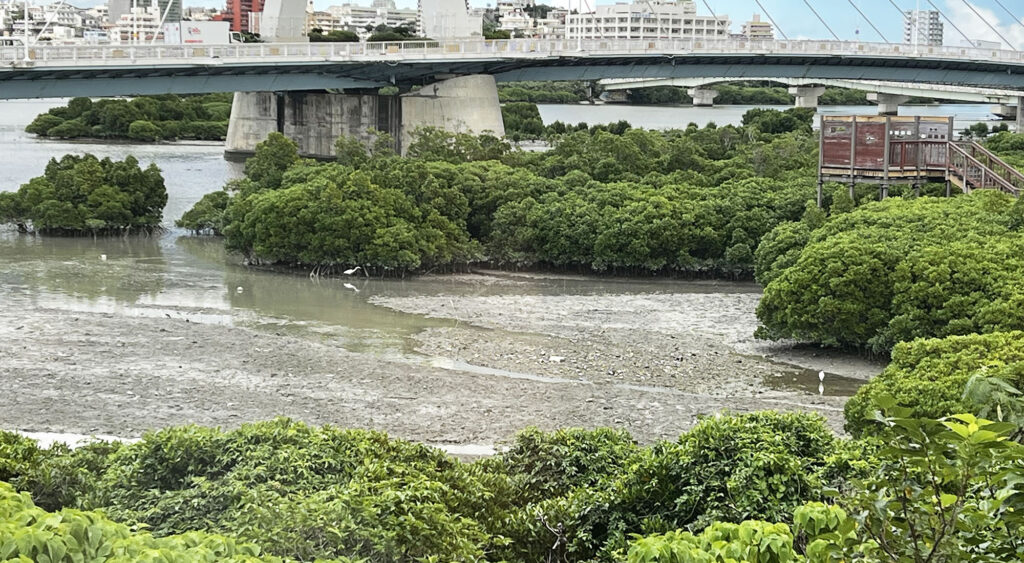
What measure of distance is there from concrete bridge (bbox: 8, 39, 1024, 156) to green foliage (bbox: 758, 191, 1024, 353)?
29.9 meters

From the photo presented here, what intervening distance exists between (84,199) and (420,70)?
20.3m

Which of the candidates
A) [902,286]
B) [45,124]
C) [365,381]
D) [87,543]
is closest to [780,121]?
[45,124]

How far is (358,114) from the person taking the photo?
6800 centimetres

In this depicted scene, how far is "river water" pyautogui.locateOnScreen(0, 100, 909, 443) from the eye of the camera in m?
22.4

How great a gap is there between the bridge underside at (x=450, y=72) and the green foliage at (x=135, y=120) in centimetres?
3426

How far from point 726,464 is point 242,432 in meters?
4.92

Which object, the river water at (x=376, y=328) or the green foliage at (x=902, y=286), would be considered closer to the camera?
the river water at (x=376, y=328)

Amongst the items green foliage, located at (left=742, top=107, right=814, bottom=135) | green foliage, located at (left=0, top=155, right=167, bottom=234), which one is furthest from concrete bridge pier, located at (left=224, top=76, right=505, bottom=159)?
green foliage, located at (left=742, top=107, right=814, bottom=135)

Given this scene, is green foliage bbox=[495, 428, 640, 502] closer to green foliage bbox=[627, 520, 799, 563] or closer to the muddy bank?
the muddy bank

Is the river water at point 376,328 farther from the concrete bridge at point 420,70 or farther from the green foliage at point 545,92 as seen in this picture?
the green foliage at point 545,92

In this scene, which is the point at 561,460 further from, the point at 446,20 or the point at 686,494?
the point at 446,20

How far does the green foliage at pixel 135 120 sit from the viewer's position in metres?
92.9

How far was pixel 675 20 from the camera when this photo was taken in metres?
148

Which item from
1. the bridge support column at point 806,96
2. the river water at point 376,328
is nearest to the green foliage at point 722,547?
the river water at point 376,328
